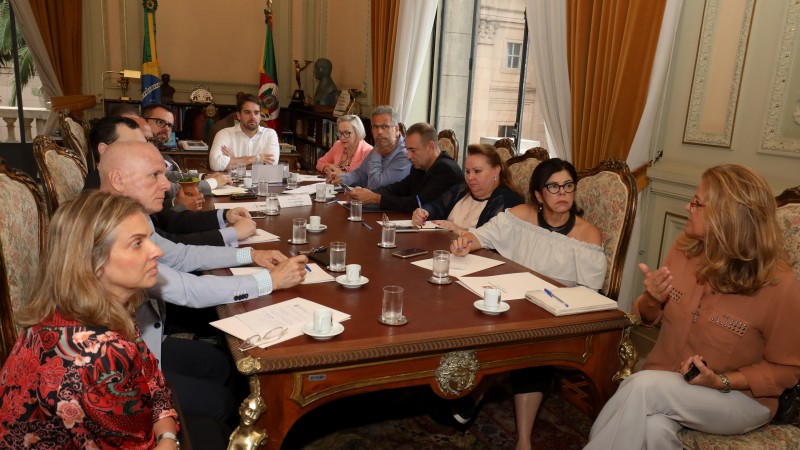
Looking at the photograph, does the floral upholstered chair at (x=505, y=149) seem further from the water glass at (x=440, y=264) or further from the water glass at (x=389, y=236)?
the water glass at (x=440, y=264)

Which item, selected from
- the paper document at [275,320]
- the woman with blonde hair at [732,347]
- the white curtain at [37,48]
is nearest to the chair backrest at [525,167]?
the woman with blonde hair at [732,347]

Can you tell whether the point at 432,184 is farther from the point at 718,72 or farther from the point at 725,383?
the point at 725,383

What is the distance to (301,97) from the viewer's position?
704 centimetres

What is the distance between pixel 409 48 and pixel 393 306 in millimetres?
4034

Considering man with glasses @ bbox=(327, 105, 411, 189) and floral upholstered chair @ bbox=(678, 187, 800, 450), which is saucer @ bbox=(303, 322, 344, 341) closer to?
floral upholstered chair @ bbox=(678, 187, 800, 450)

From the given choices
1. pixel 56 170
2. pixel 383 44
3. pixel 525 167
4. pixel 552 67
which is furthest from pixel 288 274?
pixel 383 44

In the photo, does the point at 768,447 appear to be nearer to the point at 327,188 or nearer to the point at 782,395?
the point at 782,395

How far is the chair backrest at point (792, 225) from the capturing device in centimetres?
176

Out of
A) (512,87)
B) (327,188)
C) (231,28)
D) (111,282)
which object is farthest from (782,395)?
(231,28)

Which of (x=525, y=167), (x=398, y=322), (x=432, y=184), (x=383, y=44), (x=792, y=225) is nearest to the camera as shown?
(x=398, y=322)

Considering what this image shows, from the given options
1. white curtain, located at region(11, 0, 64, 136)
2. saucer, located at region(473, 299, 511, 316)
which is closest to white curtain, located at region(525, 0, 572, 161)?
saucer, located at region(473, 299, 511, 316)

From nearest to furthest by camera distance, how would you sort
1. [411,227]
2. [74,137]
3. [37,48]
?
[411,227], [74,137], [37,48]

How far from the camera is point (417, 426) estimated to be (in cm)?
245

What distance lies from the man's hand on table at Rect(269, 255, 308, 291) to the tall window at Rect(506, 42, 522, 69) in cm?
314
